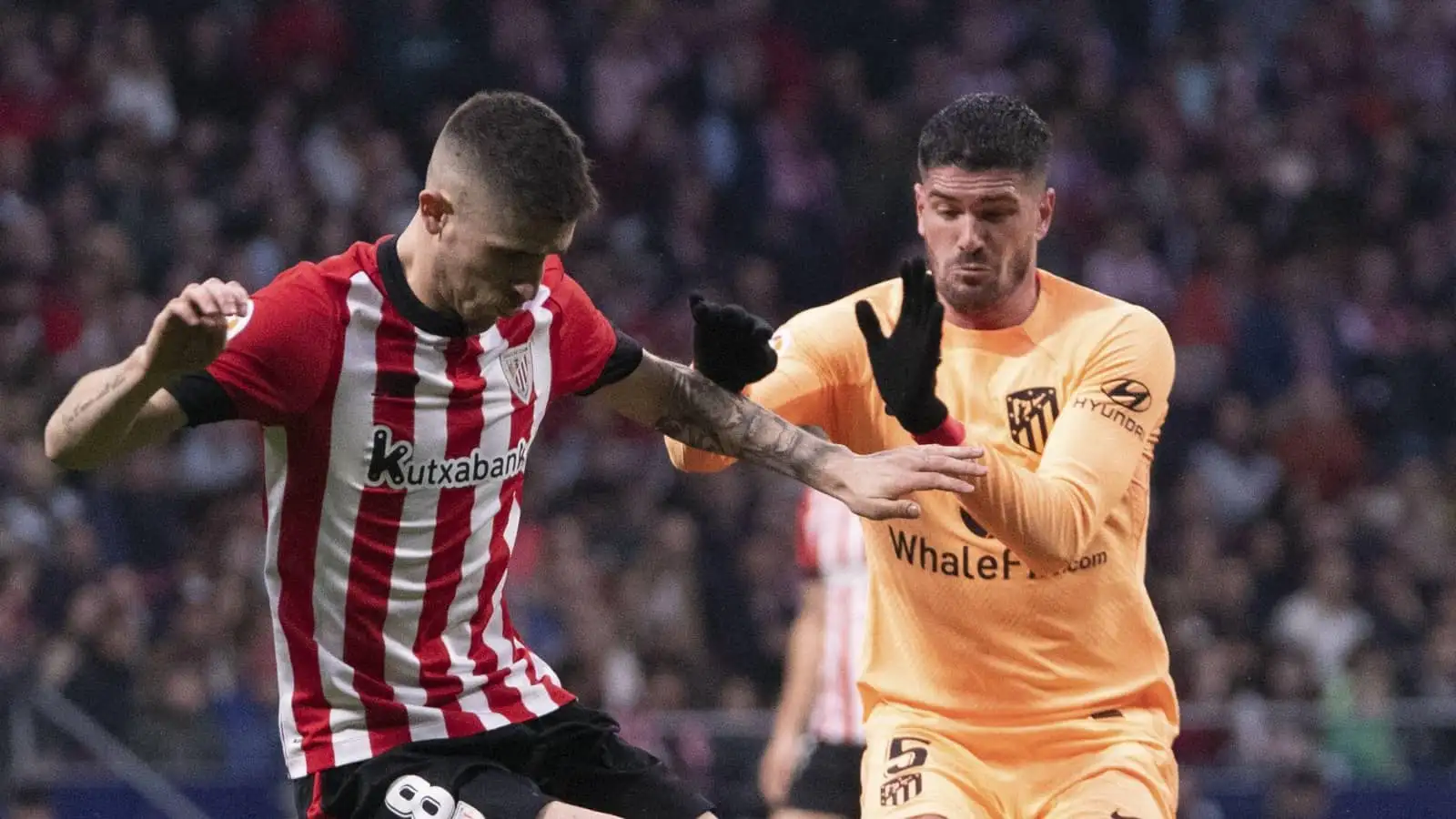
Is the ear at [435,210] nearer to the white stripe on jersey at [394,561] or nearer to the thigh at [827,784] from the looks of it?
the white stripe on jersey at [394,561]

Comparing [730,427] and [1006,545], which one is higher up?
[730,427]

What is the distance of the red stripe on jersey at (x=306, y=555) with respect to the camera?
167 inches

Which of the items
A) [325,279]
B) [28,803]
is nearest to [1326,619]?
[28,803]

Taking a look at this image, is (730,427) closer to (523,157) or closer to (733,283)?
(523,157)

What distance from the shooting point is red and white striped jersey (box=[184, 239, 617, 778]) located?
4.23 meters

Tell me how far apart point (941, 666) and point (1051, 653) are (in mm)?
254

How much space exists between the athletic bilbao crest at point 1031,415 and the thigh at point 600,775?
1127 millimetres

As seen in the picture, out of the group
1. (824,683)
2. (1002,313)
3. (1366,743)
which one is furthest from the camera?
(1366,743)

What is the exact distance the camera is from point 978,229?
16.1 feet

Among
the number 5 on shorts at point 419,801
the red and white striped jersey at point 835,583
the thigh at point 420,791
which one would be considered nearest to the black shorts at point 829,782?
the red and white striped jersey at point 835,583

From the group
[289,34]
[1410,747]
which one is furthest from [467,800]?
[289,34]

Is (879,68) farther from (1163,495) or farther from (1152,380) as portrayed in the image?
(1152,380)

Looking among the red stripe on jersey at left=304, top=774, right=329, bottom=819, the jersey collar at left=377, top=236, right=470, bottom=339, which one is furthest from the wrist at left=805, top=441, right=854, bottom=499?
the red stripe on jersey at left=304, top=774, right=329, bottom=819

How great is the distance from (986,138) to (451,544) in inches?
61.2
